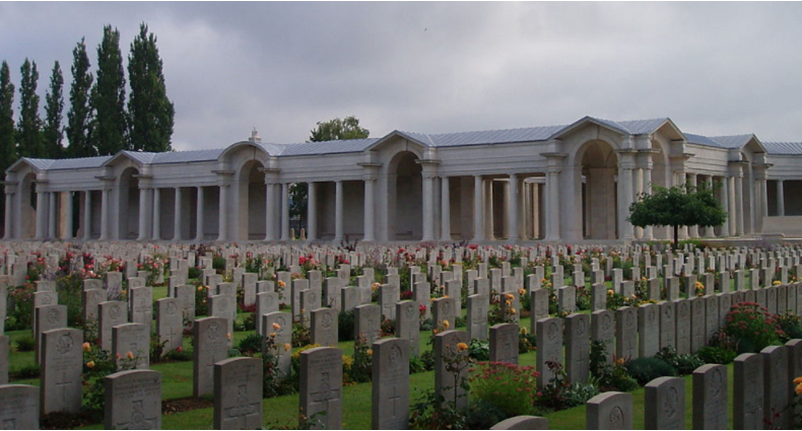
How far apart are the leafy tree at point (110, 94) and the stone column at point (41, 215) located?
7863mm

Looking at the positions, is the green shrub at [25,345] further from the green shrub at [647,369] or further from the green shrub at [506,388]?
the green shrub at [647,369]

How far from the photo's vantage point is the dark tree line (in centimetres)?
5362

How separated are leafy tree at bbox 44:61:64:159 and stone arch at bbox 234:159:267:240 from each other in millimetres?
14212

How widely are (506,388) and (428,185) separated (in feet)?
124

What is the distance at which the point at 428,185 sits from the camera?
4566 cm

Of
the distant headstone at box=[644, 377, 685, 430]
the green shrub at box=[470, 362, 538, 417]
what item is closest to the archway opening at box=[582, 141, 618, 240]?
the green shrub at box=[470, 362, 538, 417]

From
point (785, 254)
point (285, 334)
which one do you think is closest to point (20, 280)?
point (285, 334)

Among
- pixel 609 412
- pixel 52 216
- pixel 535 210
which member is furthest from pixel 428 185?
pixel 609 412

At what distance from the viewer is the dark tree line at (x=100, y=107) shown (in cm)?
5362

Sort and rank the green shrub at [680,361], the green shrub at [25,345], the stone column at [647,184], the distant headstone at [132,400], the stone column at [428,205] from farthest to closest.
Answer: the stone column at [428,205], the stone column at [647,184], the green shrub at [25,345], the green shrub at [680,361], the distant headstone at [132,400]

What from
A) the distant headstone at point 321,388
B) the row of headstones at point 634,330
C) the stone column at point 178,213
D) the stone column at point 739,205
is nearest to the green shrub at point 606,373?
the row of headstones at point 634,330

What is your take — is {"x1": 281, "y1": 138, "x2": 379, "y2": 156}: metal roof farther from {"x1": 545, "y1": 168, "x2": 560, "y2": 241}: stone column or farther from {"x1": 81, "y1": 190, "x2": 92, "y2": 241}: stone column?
{"x1": 81, "y1": 190, "x2": 92, "y2": 241}: stone column

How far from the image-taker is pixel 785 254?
28.0m

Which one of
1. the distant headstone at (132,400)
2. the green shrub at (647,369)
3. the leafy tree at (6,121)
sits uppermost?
the leafy tree at (6,121)
